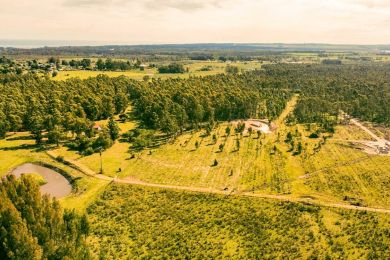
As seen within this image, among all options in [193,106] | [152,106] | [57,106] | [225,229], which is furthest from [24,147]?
[225,229]

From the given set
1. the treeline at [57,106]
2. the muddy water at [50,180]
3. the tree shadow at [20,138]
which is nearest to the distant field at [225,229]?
the muddy water at [50,180]

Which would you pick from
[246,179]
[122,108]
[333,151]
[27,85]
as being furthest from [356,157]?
[27,85]

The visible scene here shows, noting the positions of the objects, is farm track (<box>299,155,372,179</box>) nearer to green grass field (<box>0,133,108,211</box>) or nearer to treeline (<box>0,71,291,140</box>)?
treeline (<box>0,71,291,140</box>)

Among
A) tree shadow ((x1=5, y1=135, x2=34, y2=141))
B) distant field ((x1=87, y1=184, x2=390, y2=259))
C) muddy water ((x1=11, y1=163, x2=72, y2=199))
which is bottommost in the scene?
distant field ((x1=87, y1=184, x2=390, y2=259))

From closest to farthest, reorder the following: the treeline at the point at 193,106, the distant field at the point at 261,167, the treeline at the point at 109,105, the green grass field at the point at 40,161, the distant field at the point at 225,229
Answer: the distant field at the point at 225,229 < the green grass field at the point at 40,161 < the distant field at the point at 261,167 < the treeline at the point at 109,105 < the treeline at the point at 193,106

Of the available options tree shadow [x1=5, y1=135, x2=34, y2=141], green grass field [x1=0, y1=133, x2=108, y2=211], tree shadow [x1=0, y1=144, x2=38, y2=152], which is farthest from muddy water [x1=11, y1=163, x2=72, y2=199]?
tree shadow [x1=5, y1=135, x2=34, y2=141]

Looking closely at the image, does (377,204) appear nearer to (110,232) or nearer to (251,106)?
(110,232)

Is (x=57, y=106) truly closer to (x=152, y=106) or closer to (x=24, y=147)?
(x=24, y=147)

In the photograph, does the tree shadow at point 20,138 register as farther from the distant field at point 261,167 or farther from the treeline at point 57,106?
the distant field at point 261,167
